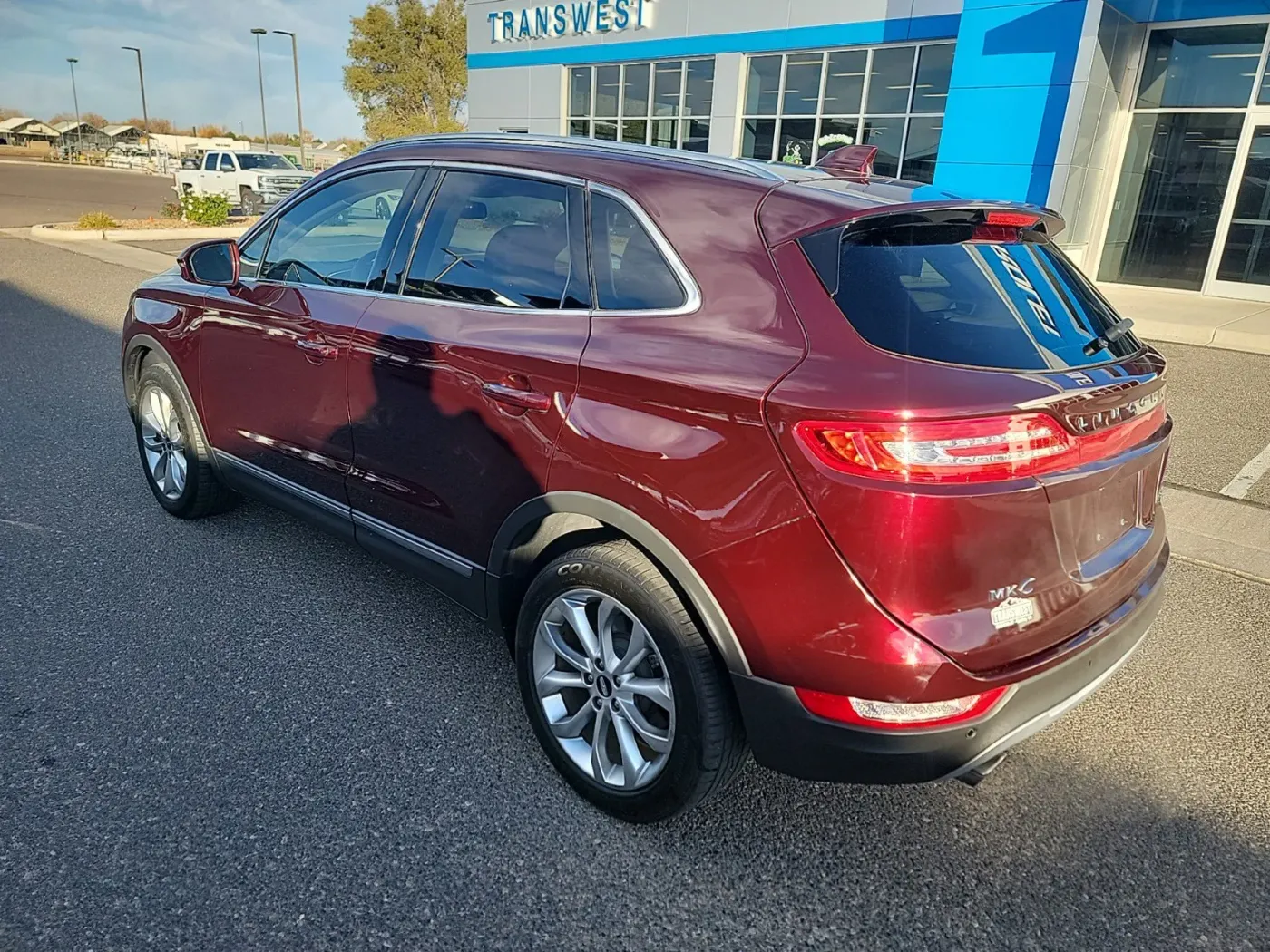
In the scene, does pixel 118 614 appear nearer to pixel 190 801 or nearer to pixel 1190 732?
pixel 190 801

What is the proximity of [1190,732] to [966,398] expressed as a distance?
6.55 ft

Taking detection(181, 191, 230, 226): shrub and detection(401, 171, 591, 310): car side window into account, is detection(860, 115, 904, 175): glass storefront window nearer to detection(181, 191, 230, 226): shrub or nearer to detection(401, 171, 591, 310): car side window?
detection(181, 191, 230, 226): shrub

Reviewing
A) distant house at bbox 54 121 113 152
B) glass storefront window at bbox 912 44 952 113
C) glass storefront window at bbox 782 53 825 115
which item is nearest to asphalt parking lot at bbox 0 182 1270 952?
glass storefront window at bbox 912 44 952 113

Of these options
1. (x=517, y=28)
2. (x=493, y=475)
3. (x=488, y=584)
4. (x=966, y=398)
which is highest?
(x=517, y=28)

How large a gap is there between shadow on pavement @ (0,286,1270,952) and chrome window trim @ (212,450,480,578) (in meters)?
0.48

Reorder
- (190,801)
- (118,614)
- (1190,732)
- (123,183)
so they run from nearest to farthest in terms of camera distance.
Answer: (190,801) → (1190,732) → (118,614) → (123,183)

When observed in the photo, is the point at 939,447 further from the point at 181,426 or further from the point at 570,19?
the point at 570,19

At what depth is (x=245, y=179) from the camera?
87.0 feet

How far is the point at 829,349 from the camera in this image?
2.08 meters

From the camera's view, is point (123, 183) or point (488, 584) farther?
point (123, 183)

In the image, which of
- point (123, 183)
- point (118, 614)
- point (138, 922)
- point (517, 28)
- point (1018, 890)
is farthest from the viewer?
point (123, 183)

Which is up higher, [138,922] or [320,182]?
[320,182]

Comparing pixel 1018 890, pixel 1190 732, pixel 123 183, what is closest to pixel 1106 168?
pixel 1190 732

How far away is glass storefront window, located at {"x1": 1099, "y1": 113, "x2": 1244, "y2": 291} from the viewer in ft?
44.9
